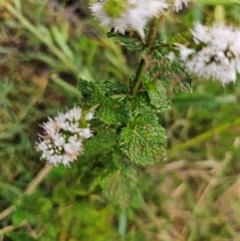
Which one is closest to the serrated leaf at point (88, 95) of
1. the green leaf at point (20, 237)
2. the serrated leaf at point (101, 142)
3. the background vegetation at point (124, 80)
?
the serrated leaf at point (101, 142)

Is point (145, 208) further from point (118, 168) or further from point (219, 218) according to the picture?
point (118, 168)

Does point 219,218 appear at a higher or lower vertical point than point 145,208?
lower

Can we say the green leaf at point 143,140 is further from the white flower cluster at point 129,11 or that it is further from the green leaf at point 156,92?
the white flower cluster at point 129,11

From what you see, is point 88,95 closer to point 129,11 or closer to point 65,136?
point 65,136

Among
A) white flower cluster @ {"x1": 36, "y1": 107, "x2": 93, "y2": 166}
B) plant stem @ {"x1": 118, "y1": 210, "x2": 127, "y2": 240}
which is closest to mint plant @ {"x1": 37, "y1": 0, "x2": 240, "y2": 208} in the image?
white flower cluster @ {"x1": 36, "y1": 107, "x2": 93, "y2": 166}

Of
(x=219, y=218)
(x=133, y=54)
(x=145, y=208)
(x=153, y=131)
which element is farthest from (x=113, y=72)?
(x=153, y=131)

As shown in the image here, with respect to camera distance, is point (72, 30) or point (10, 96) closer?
point (10, 96)
